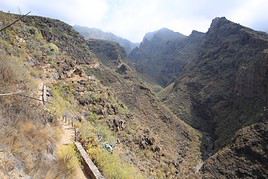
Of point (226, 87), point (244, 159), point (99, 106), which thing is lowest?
point (244, 159)

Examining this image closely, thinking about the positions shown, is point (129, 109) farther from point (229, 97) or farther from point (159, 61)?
point (159, 61)

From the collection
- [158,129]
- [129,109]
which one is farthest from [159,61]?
[129,109]

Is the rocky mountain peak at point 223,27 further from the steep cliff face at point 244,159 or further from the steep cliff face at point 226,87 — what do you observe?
the steep cliff face at point 244,159

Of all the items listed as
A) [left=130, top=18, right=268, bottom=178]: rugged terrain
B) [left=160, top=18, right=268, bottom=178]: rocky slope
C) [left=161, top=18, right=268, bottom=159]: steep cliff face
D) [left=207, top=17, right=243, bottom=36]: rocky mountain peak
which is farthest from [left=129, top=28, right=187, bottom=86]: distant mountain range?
[left=161, top=18, right=268, bottom=159]: steep cliff face

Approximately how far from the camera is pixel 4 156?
7613 millimetres

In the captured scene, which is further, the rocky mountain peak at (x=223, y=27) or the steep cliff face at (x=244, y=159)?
the rocky mountain peak at (x=223, y=27)

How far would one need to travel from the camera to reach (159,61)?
163 metres

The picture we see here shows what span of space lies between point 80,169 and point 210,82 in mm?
82234

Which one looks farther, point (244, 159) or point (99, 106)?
point (244, 159)

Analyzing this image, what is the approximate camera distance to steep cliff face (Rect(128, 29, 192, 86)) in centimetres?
14400

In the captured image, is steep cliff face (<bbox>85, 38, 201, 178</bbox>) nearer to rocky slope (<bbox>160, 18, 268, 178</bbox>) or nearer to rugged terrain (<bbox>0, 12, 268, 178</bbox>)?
rugged terrain (<bbox>0, 12, 268, 178</bbox>)

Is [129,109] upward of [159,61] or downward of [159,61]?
downward

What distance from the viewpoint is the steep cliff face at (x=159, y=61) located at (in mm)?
144000

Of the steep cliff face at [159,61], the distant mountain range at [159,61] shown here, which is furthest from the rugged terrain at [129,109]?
the distant mountain range at [159,61]
